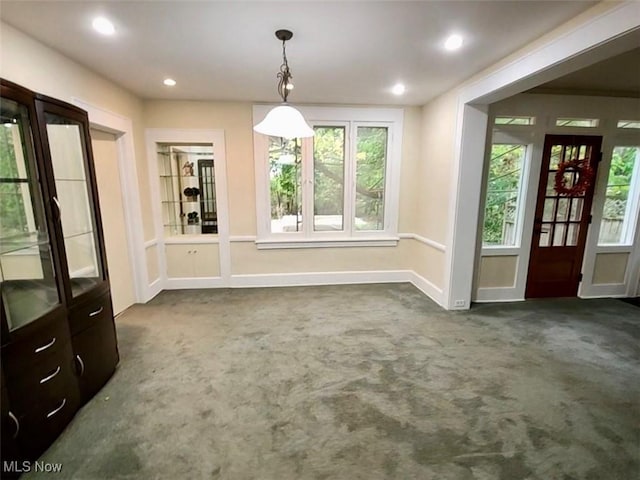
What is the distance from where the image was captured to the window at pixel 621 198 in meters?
3.97

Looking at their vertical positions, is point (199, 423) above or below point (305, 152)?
below

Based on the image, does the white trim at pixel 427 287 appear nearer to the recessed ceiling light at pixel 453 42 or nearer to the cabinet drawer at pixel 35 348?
the recessed ceiling light at pixel 453 42

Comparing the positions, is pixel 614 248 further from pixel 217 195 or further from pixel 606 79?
pixel 217 195

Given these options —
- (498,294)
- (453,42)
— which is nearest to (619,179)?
(498,294)

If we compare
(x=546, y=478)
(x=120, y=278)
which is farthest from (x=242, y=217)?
(x=546, y=478)

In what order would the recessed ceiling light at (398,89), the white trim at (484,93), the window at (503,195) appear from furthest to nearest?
the window at (503,195)
the recessed ceiling light at (398,89)
the white trim at (484,93)

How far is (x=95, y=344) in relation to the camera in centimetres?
224

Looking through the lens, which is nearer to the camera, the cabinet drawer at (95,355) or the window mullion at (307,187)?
the cabinet drawer at (95,355)

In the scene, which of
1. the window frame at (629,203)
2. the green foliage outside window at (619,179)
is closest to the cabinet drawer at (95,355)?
the window frame at (629,203)

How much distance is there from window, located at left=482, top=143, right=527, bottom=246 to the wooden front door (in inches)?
10.2

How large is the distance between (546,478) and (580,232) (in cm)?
352

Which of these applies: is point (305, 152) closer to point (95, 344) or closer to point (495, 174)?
point (495, 174)

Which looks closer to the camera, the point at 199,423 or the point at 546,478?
the point at 546,478

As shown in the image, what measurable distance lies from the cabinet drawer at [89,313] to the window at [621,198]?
5582mm
